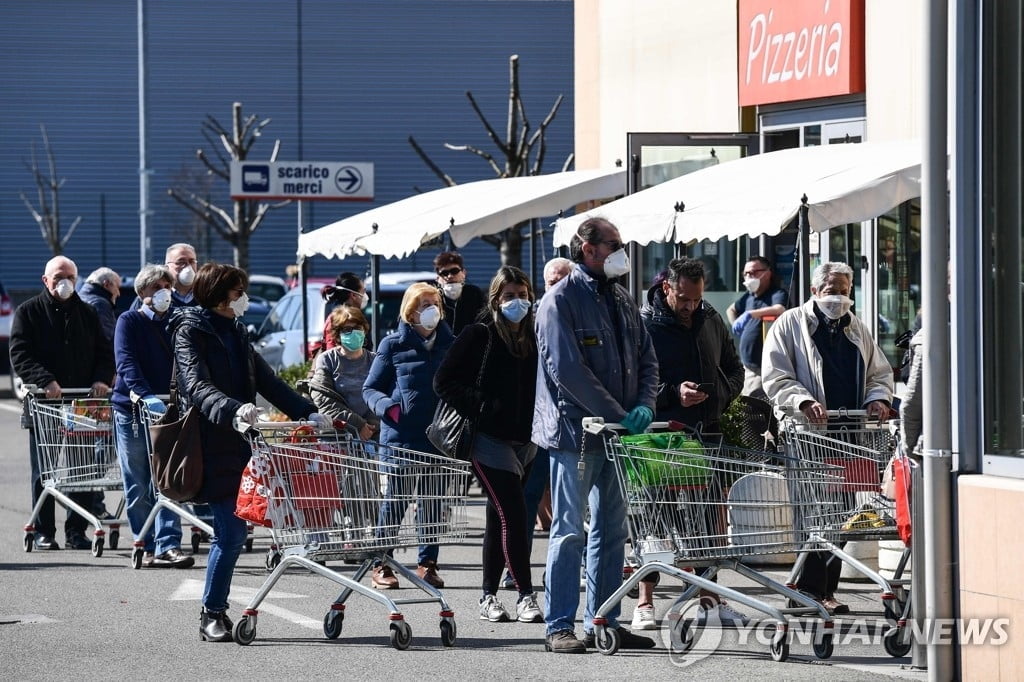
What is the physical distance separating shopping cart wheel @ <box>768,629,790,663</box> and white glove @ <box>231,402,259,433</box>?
2.59 meters

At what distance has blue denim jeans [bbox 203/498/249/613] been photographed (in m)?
8.03

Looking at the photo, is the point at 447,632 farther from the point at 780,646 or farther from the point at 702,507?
the point at 780,646

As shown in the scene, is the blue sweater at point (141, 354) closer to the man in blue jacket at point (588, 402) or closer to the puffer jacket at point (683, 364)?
the puffer jacket at point (683, 364)

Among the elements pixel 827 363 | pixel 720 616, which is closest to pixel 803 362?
pixel 827 363

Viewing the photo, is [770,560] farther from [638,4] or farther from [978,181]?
[638,4]

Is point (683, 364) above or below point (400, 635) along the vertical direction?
above

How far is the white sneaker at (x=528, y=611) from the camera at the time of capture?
8703 mm

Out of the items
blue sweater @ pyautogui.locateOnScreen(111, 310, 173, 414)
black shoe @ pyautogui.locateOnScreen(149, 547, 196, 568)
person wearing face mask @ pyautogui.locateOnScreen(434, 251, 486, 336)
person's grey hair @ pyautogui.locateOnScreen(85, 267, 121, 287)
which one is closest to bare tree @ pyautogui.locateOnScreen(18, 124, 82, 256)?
person's grey hair @ pyautogui.locateOnScreen(85, 267, 121, 287)

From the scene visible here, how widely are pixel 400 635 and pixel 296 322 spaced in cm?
1291

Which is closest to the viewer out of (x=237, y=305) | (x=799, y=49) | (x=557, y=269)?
(x=237, y=305)

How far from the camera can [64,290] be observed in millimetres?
11820

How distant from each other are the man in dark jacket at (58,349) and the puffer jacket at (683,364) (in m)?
4.49

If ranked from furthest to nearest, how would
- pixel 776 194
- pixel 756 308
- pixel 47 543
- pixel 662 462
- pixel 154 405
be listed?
pixel 756 308
pixel 47 543
pixel 776 194
pixel 154 405
pixel 662 462

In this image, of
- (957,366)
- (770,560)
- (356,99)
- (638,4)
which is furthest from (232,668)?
(356,99)
